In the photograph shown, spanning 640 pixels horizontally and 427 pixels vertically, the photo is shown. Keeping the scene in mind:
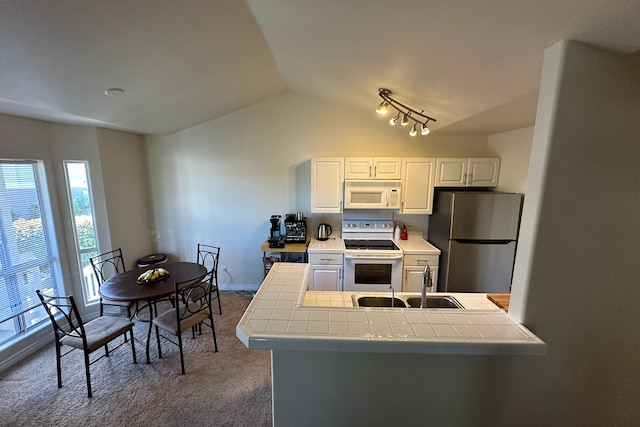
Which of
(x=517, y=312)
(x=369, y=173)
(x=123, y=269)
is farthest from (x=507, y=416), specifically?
(x=123, y=269)

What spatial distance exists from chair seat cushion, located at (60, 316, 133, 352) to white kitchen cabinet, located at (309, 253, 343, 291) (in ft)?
6.51

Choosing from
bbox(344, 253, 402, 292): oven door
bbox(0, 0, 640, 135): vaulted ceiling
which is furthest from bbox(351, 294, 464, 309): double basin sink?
bbox(0, 0, 640, 135): vaulted ceiling

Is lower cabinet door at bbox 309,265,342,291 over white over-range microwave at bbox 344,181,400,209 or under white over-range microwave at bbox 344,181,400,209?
under

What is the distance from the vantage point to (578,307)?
138 centimetres

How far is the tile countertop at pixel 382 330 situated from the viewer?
4.03ft

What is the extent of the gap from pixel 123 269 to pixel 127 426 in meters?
2.12

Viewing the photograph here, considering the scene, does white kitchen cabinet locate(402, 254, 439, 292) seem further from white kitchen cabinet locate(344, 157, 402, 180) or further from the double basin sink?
the double basin sink

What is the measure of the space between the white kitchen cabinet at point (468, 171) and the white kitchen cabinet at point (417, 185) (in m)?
0.11

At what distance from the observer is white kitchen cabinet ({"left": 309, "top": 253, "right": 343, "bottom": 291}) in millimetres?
3416

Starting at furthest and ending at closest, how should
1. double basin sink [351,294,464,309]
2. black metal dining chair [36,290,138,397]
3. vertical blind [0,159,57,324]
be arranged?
vertical blind [0,159,57,324] → black metal dining chair [36,290,138,397] → double basin sink [351,294,464,309]

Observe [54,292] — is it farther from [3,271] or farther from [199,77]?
[199,77]

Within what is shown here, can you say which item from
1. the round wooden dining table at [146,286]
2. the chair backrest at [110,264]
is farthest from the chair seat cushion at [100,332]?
the chair backrest at [110,264]

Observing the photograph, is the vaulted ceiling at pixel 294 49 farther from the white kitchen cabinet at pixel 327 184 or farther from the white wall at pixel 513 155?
the white kitchen cabinet at pixel 327 184

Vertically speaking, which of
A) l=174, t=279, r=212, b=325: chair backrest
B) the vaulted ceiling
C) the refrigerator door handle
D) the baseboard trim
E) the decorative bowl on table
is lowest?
the baseboard trim
